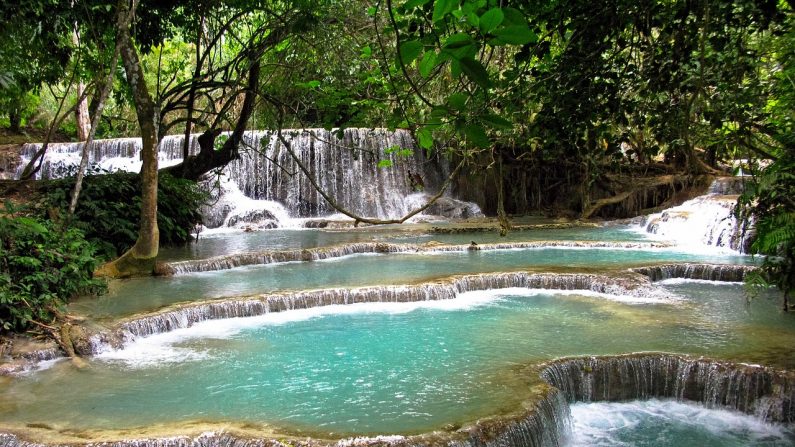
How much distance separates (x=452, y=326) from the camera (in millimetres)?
7137

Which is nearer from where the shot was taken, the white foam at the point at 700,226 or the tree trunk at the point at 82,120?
the white foam at the point at 700,226

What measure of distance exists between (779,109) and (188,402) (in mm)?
5236

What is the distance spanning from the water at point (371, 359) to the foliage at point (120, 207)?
3399mm

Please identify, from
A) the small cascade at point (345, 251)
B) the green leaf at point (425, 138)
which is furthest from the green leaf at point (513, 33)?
the small cascade at point (345, 251)

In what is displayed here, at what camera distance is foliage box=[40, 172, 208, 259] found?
980 centimetres

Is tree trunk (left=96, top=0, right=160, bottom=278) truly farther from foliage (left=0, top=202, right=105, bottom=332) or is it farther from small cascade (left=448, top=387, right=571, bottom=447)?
small cascade (left=448, top=387, right=571, bottom=447)

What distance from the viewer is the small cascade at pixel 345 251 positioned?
404 inches

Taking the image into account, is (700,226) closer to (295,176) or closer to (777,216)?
(777,216)

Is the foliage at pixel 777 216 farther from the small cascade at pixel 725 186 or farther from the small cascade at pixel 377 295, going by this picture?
the small cascade at pixel 725 186

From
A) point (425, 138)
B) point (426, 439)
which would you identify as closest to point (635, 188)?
point (426, 439)

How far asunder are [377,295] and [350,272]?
1.68 meters

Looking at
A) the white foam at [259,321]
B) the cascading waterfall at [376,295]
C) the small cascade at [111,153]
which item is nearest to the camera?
the white foam at [259,321]

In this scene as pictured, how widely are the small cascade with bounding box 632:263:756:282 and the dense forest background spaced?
5.51 ft

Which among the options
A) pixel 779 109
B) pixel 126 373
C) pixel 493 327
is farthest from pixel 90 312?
pixel 779 109
